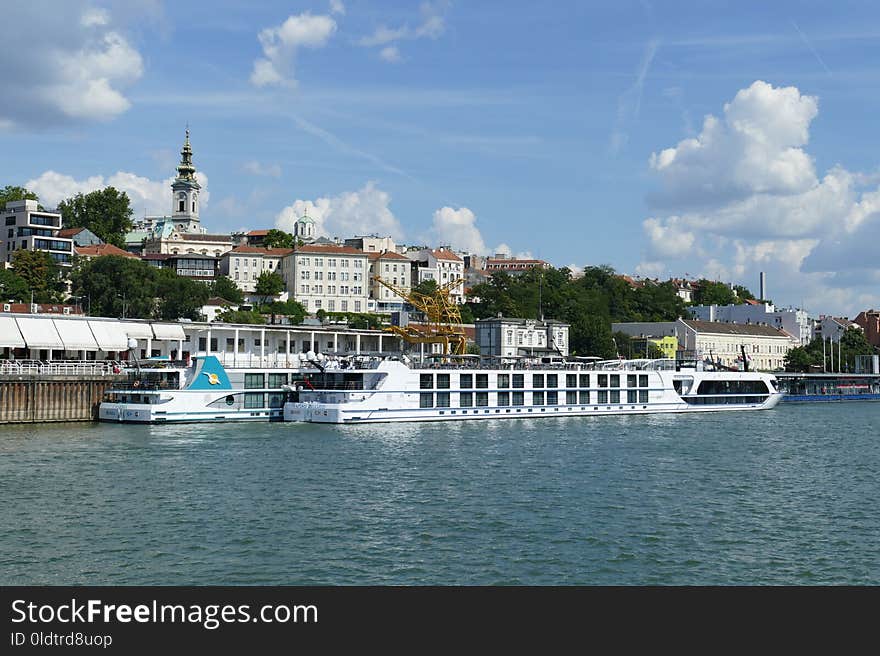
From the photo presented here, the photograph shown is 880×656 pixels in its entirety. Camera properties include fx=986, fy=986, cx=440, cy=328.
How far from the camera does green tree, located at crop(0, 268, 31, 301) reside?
8831 cm

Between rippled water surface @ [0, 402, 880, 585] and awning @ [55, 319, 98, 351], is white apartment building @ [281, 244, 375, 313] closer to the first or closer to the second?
awning @ [55, 319, 98, 351]

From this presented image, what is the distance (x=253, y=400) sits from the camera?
55.8 m

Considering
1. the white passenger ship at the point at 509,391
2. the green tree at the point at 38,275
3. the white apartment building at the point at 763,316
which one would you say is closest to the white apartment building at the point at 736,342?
the white apartment building at the point at 763,316

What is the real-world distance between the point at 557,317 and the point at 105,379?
75738 millimetres

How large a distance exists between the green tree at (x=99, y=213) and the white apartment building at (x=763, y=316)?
92.4 m

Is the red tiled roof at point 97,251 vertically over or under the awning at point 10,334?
over

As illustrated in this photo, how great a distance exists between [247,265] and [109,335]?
6178 centimetres

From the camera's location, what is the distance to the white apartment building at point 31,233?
4382 inches

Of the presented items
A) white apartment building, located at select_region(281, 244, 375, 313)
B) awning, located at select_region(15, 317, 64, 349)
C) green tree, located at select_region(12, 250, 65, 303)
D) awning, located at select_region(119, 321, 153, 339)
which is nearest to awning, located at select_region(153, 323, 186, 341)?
awning, located at select_region(119, 321, 153, 339)

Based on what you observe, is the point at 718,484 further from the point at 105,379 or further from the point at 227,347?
the point at 227,347

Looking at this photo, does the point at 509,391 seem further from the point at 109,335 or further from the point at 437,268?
the point at 437,268

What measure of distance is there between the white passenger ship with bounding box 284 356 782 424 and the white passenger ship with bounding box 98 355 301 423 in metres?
1.46

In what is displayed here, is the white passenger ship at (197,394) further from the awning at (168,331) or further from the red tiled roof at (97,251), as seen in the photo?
the red tiled roof at (97,251)
